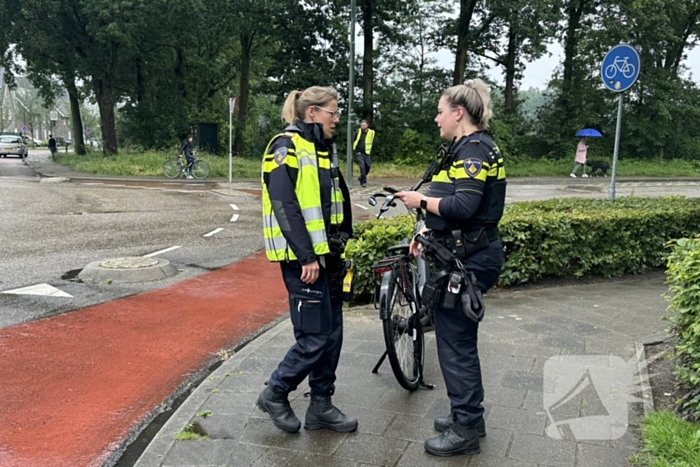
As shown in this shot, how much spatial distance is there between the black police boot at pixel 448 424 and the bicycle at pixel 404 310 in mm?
449

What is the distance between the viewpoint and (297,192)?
310cm

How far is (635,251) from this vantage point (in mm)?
6762

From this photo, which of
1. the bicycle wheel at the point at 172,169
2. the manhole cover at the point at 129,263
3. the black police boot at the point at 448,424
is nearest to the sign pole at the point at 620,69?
the black police boot at the point at 448,424

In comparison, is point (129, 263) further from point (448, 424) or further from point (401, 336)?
point (448, 424)

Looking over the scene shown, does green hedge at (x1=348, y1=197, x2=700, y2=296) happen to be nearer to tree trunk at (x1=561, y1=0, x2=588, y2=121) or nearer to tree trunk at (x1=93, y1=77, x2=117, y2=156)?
tree trunk at (x1=561, y1=0, x2=588, y2=121)

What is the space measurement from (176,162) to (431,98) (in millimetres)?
13533

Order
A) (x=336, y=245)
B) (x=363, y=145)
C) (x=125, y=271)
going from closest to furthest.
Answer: (x=336, y=245) < (x=125, y=271) < (x=363, y=145)

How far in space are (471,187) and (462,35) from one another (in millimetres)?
27576

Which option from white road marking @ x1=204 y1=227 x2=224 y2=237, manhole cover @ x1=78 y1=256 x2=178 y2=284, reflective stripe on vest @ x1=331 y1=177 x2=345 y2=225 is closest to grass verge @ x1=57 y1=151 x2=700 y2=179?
white road marking @ x1=204 y1=227 x2=224 y2=237

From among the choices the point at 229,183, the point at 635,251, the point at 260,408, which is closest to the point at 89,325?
the point at 260,408

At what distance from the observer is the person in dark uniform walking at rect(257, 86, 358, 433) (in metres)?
3.07

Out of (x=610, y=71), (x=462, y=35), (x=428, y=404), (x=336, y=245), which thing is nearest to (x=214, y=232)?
(x=610, y=71)

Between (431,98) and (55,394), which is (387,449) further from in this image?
(431,98)

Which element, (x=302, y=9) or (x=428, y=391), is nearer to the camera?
(x=428, y=391)
